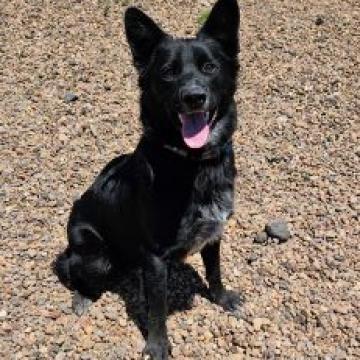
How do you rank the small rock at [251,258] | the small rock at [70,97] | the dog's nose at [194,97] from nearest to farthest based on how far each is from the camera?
1. the dog's nose at [194,97]
2. the small rock at [251,258]
3. the small rock at [70,97]

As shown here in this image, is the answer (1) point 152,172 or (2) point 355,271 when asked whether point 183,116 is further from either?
(2) point 355,271

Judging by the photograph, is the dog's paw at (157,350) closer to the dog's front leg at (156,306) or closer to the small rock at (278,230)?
the dog's front leg at (156,306)

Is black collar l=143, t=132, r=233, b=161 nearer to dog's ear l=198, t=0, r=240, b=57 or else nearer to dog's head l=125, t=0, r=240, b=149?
dog's head l=125, t=0, r=240, b=149

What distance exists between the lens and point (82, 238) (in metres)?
4.49

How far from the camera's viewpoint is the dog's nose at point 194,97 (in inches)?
141

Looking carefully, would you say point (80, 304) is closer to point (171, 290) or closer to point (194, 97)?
point (171, 290)

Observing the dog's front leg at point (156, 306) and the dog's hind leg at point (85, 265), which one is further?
the dog's hind leg at point (85, 265)

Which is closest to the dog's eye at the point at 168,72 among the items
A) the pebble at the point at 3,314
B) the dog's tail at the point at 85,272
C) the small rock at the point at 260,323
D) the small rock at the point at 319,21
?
the dog's tail at the point at 85,272

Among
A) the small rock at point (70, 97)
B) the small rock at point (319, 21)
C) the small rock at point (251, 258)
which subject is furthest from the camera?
the small rock at point (319, 21)

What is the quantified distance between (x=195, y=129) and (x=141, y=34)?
2.17 ft

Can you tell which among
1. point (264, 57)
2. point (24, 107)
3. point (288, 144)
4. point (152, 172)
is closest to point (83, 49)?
point (24, 107)

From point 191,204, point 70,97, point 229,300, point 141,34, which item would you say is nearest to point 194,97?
point 141,34

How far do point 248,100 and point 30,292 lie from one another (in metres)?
2.99

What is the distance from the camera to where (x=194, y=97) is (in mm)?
3594
